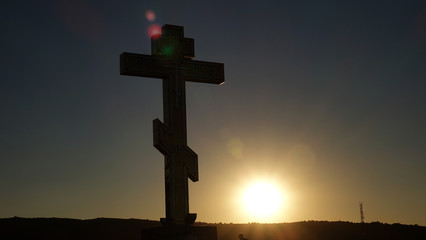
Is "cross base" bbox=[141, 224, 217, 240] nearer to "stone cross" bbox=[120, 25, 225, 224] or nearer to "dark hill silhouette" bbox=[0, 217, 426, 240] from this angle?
"stone cross" bbox=[120, 25, 225, 224]

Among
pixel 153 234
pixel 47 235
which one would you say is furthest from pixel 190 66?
pixel 47 235

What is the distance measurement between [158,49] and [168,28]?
27.5 inches

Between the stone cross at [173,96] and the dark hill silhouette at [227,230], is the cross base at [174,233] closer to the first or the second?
the stone cross at [173,96]

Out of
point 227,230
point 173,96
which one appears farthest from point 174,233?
point 227,230

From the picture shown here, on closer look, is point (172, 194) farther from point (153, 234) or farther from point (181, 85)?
point (181, 85)

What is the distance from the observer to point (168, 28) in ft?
60.2

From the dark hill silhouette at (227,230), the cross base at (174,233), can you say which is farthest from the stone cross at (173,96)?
the dark hill silhouette at (227,230)

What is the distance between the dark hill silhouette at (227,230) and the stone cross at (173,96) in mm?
16090

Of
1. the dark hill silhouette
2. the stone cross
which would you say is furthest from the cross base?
the dark hill silhouette

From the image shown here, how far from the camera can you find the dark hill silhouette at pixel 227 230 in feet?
104

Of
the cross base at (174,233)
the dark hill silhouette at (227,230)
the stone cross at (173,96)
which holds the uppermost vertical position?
the stone cross at (173,96)

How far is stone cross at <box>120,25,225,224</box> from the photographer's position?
17.2 meters

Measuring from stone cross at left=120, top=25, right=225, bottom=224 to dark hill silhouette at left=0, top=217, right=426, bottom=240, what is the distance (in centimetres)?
1609

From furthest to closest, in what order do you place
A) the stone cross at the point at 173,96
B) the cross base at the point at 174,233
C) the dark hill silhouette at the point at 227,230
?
1. the dark hill silhouette at the point at 227,230
2. the stone cross at the point at 173,96
3. the cross base at the point at 174,233
